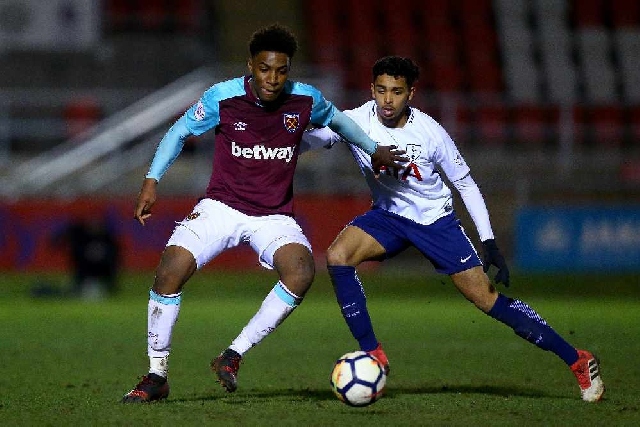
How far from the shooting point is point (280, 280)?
7.82 meters

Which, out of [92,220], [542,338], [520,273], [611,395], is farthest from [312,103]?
[520,273]

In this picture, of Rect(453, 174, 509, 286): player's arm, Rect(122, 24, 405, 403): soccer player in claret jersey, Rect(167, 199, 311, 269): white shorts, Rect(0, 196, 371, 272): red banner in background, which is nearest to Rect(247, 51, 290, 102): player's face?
Rect(122, 24, 405, 403): soccer player in claret jersey

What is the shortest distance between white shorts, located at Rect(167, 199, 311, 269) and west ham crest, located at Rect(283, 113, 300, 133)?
1.72ft

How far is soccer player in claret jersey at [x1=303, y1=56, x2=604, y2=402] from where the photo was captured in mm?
8055

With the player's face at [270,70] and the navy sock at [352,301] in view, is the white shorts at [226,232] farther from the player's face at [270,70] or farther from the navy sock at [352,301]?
the player's face at [270,70]

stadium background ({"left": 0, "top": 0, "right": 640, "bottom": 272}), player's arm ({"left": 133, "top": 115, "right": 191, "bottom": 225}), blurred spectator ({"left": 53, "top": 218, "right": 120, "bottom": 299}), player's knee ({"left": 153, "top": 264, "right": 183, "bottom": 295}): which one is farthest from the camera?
stadium background ({"left": 0, "top": 0, "right": 640, "bottom": 272})

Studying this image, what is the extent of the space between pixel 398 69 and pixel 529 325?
174 cm

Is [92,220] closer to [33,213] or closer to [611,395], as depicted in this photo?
[33,213]

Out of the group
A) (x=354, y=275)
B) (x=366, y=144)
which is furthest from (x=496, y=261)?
(x=366, y=144)

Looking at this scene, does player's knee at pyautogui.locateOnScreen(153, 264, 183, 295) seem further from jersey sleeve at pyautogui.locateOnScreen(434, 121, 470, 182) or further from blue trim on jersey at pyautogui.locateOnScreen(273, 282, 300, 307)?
jersey sleeve at pyautogui.locateOnScreen(434, 121, 470, 182)

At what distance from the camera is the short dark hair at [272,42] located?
24.7 feet

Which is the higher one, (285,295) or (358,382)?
(285,295)

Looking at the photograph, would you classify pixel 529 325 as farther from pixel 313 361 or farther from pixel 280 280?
pixel 313 361

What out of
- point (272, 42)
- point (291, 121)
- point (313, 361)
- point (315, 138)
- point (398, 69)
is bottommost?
point (313, 361)
